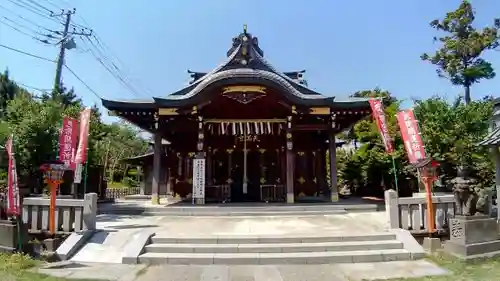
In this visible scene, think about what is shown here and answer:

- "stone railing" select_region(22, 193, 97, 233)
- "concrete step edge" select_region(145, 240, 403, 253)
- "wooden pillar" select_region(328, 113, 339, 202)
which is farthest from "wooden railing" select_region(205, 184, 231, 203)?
"concrete step edge" select_region(145, 240, 403, 253)

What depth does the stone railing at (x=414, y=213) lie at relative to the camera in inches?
325

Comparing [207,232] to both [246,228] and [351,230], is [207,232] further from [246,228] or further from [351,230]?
[351,230]

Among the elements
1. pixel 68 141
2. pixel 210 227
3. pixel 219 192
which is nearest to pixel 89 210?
pixel 68 141

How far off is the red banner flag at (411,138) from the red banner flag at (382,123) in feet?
5.60

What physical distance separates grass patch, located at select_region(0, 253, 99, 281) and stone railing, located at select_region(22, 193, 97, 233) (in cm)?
123

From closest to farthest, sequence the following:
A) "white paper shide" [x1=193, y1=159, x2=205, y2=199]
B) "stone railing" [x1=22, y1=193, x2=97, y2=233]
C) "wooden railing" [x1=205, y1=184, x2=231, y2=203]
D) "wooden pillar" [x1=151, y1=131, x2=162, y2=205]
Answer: "stone railing" [x1=22, y1=193, x2=97, y2=233], "white paper shide" [x1=193, y1=159, x2=205, y2=199], "wooden pillar" [x1=151, y1=131, x2=162, y2=205], "wooden railing" [x1=205, y1=184, x2=231, y2=203]

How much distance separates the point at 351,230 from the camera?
8.58 meters

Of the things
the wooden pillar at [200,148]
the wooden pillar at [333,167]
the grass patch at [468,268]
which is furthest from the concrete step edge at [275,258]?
the wooden pillar at [333,167]

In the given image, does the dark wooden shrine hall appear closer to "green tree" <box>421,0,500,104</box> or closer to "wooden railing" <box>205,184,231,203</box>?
"wooden railing" <box>205,184,231,203</box>

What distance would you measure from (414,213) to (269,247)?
3.91 meters

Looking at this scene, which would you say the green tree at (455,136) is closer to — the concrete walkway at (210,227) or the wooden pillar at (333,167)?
the wooden pillar at (333,167)

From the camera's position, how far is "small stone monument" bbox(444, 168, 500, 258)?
22.9 ft

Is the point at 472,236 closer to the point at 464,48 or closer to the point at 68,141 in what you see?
the point at 68,141

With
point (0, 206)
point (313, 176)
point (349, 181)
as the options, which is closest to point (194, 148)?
point (313, 176)
